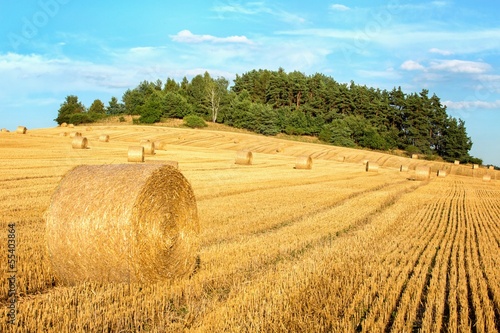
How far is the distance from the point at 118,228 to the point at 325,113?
80.6m

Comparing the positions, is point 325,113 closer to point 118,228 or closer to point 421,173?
point 421,173

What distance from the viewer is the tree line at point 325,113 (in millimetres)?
72875

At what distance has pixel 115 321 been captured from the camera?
208 inches

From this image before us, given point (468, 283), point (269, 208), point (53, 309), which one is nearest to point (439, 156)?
point (269, 208)

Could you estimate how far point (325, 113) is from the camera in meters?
85.2

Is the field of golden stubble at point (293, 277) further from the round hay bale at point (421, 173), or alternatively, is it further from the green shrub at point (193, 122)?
the green shrub at point (193, 122)

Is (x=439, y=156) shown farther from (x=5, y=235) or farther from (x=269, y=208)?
(x=5, y=235)

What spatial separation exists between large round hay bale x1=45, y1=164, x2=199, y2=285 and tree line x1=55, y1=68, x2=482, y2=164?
212 ft

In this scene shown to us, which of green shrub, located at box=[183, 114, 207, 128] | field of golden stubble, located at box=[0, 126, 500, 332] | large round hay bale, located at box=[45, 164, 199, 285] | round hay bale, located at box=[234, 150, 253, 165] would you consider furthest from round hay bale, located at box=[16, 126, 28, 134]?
large round hay bale, located at box=[45, 164, 199, 285]

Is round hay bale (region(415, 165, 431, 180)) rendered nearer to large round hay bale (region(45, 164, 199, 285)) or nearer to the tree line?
large round hay bale (region(45, 164, 199, 285))

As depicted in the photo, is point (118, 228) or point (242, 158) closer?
point (118, 228)

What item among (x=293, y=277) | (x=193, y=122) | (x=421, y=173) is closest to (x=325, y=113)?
(x=193, y=122)

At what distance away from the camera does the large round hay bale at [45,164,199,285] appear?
6.73 metres

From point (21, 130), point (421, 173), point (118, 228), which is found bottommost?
point (118, 228)
